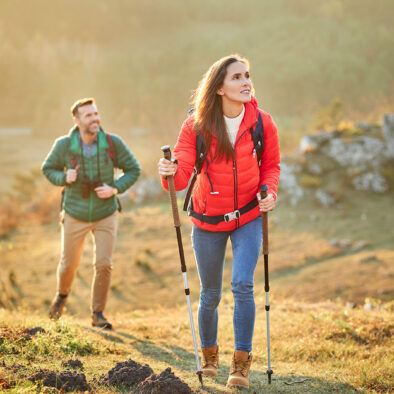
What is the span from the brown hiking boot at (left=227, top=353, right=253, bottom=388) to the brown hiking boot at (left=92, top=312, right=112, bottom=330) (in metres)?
2.63

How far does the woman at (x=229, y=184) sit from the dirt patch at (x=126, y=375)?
70 cm

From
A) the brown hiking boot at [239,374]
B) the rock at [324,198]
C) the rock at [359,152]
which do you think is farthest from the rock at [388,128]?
the brown hiking boot at [239,374]

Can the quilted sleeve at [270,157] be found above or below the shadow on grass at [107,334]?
above

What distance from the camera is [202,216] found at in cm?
415

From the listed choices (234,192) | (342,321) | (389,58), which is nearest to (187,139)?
(234,192)

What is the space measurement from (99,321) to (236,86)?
3.76 metres

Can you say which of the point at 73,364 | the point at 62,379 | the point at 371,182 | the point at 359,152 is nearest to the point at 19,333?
the point at 73,364

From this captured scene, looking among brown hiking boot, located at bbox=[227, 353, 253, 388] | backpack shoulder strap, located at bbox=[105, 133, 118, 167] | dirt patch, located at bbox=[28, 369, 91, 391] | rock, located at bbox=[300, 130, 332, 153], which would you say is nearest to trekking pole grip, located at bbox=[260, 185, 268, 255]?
brown hiking boot, located at bbox=[227, 353, 253, 388]

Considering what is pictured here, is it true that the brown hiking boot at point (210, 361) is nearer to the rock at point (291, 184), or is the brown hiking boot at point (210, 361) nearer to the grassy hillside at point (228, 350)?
the grassy hillside at point (228, 350)

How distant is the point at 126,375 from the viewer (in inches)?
146

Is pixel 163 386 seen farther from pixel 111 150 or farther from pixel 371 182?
pixel 371 182

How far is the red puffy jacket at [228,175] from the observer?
4.04 m

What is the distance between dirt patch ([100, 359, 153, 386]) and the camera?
3695 mm

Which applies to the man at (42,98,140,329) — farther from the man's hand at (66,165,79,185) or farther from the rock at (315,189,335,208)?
the rock at (315,189,335,208)
